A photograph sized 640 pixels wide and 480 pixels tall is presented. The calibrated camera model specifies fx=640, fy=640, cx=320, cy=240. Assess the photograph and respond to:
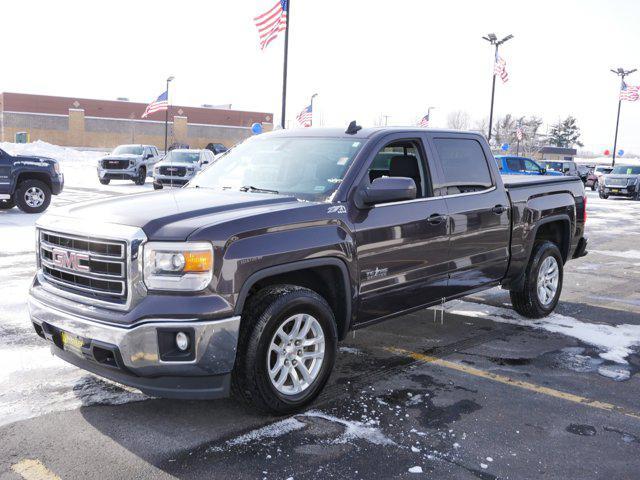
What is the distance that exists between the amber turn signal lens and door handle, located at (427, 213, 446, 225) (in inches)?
83.6

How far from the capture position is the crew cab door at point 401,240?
468cm

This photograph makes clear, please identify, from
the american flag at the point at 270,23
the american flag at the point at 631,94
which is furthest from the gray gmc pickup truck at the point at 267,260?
the american flag at the point at 631,94

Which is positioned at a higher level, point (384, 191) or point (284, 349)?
point (384, 191)

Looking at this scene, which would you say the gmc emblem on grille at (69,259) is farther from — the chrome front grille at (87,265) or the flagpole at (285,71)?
the flagpole at (285,71)

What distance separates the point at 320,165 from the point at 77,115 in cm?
6566

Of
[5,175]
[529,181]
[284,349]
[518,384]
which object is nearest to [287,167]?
[284,349]

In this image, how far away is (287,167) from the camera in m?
5.02

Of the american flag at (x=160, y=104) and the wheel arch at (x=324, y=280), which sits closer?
the wheel arch at (x=324, y=280)

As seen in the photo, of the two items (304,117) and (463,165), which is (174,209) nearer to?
(463,165)

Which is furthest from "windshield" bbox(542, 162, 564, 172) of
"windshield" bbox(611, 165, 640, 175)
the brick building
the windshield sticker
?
the brick building

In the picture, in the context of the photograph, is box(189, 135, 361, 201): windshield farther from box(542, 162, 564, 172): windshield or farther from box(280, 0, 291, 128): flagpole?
box(542, 162, 564, 172): windshield

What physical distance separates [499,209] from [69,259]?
12.7 ft

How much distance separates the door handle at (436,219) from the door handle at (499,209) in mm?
900

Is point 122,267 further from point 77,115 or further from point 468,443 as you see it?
point 77,115
